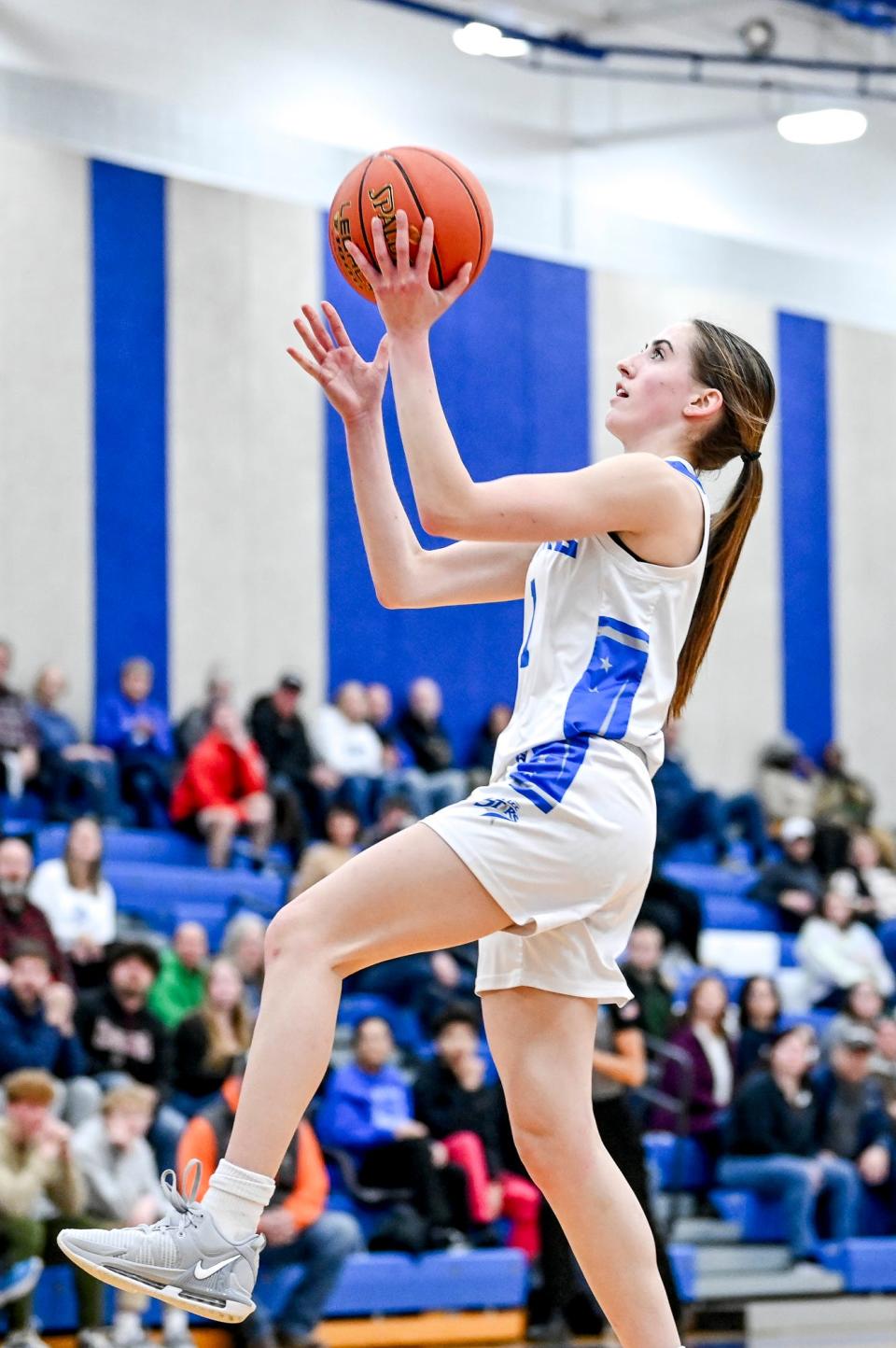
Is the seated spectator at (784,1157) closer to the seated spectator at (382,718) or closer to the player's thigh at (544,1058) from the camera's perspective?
the seated spectator at (382,718)

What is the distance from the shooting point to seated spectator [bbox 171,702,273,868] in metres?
12.8

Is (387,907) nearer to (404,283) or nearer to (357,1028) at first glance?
(404,283)

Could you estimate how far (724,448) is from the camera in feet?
13.4

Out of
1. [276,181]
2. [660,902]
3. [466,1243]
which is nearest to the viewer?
[466,1243]

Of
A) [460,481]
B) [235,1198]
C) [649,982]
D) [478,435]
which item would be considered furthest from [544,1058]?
[478,435]

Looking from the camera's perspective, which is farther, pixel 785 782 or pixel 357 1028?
pixel 785 782

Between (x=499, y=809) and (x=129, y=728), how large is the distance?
10350 mm

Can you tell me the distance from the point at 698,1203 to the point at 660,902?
206 cm

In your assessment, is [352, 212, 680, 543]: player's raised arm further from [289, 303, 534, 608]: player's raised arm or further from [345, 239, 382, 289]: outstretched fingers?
[289, 303, 534, 608]: player's raised arm

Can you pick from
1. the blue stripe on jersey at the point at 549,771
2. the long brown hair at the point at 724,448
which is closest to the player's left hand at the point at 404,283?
the long brown hair at the point at 724,448

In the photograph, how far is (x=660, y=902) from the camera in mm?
12609

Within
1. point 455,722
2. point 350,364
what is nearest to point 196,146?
point 455,722

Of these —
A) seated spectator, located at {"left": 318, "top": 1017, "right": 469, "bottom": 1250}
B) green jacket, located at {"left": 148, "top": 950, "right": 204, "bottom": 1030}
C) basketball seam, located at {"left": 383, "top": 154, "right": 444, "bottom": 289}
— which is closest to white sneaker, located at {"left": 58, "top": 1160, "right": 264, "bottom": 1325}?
basketball seam, located at {"left": 383, "top": 154, "right": 444, "bottom": 289}

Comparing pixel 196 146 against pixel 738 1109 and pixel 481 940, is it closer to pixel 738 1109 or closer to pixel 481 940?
pixel 738 1109
